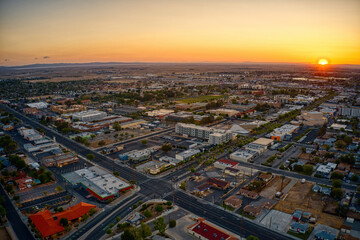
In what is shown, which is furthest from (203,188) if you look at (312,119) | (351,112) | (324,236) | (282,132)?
(351,112)

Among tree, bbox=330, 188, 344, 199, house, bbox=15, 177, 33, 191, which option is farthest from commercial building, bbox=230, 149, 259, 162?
house, bbox=15, 177, 33, 191

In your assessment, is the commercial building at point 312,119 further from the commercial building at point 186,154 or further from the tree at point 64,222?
the tree at point 64,222

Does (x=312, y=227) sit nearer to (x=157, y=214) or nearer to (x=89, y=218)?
(x=157, y=214)

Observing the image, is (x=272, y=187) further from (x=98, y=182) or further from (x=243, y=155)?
(x=98, y=182)

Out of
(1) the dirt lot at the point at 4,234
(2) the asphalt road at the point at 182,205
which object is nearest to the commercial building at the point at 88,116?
(2) the asphalt road at the point at 182,205

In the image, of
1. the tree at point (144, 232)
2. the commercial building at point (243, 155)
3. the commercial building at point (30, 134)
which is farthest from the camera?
the commercial building at point (30, 134)

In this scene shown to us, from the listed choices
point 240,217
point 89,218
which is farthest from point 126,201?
point 240,217

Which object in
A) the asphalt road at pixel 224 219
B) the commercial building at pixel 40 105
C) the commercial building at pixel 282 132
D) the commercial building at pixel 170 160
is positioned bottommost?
the asphalt road at pixel 224 219

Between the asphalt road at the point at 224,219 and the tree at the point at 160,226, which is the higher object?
the tree at the point at 160,226
